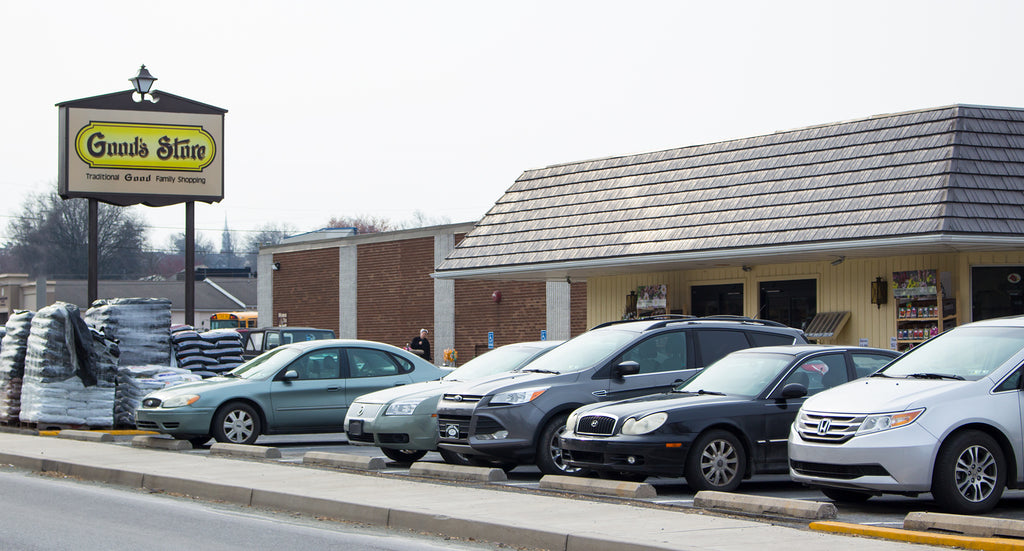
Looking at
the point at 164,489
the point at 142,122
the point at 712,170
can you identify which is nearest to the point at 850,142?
the point at 712,170

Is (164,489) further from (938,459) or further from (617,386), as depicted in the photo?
(938,459)

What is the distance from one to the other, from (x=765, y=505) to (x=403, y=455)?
6317 mm

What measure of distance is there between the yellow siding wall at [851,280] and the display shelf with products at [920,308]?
0.13 meters

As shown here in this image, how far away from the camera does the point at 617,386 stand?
12.8m

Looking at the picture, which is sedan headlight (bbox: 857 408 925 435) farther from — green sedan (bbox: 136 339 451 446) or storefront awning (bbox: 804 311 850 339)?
storefront awning (bbox: 804 311 850 339)

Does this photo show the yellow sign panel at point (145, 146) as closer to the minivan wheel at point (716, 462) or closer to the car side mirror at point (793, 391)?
the minivan wheel at point (716, 462)

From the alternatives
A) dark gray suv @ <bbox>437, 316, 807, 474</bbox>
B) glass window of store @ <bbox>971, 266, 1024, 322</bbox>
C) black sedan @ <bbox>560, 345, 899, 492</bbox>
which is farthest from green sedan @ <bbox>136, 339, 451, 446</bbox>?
glass window of store @ <bbox>971, 266, 1024, 322</bbox>

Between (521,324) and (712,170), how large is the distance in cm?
1120

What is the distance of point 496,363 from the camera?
50.7 ft

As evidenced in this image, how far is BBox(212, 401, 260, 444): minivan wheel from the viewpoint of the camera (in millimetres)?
16609

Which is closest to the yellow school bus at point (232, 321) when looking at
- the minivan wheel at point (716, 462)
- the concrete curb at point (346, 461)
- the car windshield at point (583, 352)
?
the concrete curb at point (346, 461)

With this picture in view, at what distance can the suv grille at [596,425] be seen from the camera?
11.4 m

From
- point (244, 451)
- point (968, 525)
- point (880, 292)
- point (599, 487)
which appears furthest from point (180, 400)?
point (968, 525)

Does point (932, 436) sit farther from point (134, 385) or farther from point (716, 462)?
point (134, 385)
